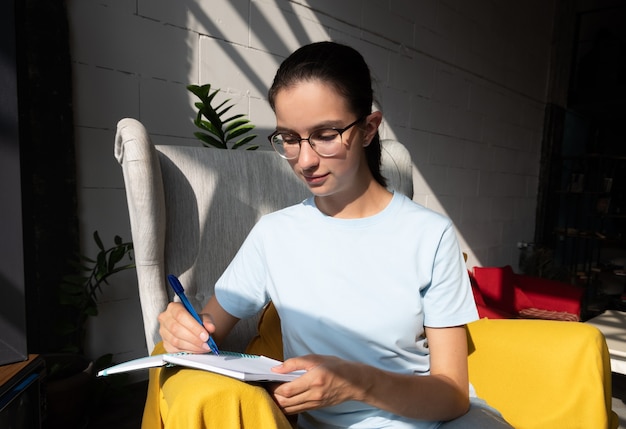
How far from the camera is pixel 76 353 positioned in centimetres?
170

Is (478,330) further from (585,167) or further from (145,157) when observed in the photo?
(585,167)

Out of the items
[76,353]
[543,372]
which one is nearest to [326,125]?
[543,372]

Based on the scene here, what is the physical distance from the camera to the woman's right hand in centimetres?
83

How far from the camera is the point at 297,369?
0.71 metres

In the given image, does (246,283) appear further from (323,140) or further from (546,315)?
(546,315)

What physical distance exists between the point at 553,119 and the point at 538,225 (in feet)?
4.16

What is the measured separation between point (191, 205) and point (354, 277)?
1.81 ft

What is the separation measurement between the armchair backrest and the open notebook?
386 millimetres

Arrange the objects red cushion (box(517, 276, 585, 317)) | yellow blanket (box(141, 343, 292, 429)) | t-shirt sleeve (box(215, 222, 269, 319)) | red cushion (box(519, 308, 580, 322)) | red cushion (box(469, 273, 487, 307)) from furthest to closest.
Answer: red cushion (box(517, 276, 585, 317))
red cushion (box(519, 308, 580, 322))
red cushion (box(469, 273, 487, 307))
t-shirt sleeve (box(215, 222, 269, 319))
yellow blanket (box(141, 343, 292, 429))

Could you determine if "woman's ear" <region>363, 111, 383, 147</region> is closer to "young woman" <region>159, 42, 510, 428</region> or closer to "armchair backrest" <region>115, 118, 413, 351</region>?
"young woman" <region>159, 42, 510, 428</region>

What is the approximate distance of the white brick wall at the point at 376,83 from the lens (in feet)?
5.96

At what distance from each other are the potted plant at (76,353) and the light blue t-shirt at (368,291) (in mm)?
862

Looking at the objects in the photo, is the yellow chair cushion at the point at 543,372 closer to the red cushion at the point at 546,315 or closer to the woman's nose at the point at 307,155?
the woman's nose at the point at 307,155

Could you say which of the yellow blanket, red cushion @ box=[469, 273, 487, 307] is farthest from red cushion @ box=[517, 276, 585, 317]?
the yellow blanket
